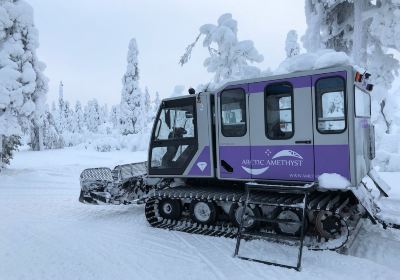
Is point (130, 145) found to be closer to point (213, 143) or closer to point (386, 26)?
point (386, 26)

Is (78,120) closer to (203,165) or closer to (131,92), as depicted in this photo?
(131,92)

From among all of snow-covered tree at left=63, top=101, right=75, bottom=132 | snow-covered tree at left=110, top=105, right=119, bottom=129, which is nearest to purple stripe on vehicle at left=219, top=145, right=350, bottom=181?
snow-covered tree at left=110, top=105, right=119, bottom=129

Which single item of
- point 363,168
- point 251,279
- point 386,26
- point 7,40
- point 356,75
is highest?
point 7,40

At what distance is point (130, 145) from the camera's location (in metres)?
35.9

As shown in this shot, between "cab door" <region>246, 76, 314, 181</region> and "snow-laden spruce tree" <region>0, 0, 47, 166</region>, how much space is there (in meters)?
14.6

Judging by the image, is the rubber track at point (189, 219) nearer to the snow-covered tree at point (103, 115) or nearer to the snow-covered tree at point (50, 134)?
the snow-covered tree at point (50, 134)

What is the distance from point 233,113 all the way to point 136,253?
3.21 metres

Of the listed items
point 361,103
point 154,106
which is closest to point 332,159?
point 361,103

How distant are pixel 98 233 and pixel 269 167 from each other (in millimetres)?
3775

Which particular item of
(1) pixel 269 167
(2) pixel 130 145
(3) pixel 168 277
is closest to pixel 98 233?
(3) pixel 168 277

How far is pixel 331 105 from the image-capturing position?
264 inches

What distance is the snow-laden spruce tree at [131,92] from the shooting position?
43781 mm

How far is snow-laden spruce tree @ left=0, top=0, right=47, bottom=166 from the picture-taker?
60.1ft

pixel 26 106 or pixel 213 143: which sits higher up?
pixel 26 106
